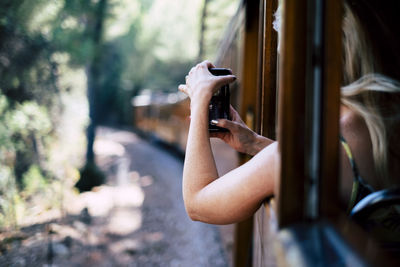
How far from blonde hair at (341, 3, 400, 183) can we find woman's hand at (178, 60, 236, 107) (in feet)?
1.55

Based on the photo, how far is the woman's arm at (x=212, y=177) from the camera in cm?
104

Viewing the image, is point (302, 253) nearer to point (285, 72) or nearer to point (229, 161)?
point (285, 72)

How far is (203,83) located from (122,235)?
15.8 ft

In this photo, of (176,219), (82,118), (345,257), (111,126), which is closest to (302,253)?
(345,257)

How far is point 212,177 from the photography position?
1.16 metres

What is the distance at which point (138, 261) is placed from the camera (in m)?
4.59

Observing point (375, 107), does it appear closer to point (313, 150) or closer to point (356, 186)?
point (356, 186)

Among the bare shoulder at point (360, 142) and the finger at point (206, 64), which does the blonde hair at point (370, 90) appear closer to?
the bare shoulder at point (360, 142)

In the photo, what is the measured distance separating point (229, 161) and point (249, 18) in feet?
4.76

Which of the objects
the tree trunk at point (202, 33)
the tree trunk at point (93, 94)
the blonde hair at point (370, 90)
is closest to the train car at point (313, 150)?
the blonde hair at point (370, 90)

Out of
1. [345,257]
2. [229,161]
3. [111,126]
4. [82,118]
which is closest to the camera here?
[345,257]

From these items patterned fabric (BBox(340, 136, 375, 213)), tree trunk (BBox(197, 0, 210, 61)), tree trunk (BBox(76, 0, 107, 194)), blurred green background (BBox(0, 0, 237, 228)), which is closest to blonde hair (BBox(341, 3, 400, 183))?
patterned fabric (BBox(340, 136, 375, 213))

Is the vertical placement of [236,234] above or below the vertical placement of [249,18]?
below

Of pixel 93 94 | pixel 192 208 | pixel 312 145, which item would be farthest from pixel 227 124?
pixel 93 94
